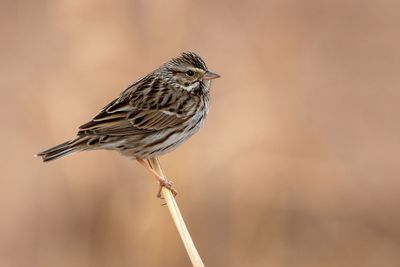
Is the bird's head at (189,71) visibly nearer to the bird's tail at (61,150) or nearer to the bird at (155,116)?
the bird at (155,116)

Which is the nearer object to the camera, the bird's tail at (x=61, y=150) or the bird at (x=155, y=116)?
the bird's tail at (x=61, y=150)

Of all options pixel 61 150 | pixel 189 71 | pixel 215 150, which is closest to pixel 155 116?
pixel 189 71

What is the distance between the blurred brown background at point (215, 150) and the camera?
845cm

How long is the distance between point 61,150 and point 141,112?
88 centimetres

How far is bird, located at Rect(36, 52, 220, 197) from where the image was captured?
23.0 feet

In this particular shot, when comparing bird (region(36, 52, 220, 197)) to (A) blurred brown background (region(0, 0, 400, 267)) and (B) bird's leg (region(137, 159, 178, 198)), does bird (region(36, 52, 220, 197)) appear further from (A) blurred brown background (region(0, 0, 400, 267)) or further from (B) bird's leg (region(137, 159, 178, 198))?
(A) blurred brown background (region(0, 0, 400, 267))

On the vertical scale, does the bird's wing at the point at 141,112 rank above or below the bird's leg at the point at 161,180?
above

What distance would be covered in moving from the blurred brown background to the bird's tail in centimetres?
147

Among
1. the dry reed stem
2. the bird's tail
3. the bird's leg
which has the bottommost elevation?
the dry reed stem

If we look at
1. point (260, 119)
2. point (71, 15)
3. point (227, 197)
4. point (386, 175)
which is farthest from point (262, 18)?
point (386, 175)

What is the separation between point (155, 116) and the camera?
23.8ft

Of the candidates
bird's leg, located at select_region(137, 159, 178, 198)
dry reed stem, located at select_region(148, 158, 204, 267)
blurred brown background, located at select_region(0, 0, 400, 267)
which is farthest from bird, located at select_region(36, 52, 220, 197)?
dry reed stem, located at select_region(148, 158, 204, 267)

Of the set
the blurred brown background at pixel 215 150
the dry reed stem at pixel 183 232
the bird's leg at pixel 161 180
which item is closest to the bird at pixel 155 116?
the bird's leg at pixel 161 180

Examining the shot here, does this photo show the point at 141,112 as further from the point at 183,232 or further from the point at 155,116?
the point at 183,232
